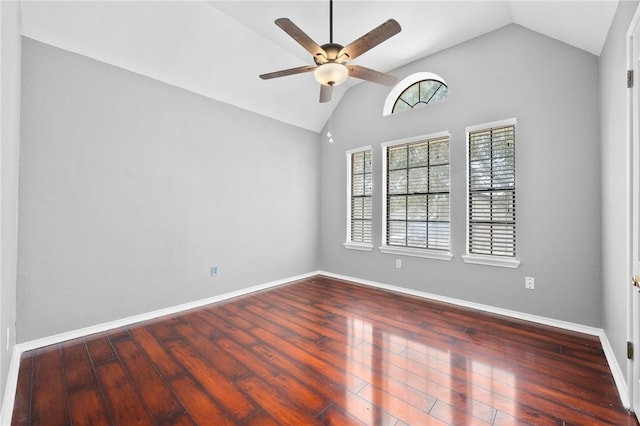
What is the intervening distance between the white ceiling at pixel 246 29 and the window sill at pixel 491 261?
220cm

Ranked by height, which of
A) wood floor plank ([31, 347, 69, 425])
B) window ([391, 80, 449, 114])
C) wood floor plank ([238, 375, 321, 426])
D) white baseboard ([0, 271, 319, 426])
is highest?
window ([391, 80, 449, 114])

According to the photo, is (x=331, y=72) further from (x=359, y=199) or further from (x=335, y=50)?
(x=359, y=199)

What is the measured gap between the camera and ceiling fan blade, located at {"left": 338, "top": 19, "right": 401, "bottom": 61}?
Result: 1.94 meters

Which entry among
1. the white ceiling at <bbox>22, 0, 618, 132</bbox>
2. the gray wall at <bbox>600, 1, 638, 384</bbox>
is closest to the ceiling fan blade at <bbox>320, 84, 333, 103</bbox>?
the white ceiling at <bbox>22, 0, 618, 132</bbox>

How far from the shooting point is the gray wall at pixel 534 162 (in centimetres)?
276

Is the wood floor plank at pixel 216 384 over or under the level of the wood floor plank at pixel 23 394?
over

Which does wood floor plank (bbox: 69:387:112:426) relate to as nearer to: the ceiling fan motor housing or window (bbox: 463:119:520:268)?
the ceiling fan motor housing

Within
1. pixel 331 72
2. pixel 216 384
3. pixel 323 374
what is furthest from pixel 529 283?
pixel 216 384

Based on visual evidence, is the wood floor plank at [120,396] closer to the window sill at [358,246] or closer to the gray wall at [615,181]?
the gray wall at [615,181]

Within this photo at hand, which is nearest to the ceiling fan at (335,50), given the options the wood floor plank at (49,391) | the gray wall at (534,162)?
the gray wall at (534,162)

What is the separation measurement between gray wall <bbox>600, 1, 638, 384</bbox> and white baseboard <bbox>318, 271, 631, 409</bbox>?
0.09 m

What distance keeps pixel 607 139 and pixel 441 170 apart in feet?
5.44

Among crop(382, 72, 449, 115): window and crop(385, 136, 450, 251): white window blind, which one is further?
crop(382, 72, 449, 115): window

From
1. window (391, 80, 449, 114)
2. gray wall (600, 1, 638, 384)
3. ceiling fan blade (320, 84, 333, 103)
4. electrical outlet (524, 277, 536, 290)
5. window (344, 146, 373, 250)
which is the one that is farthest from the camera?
window (344, 146, 373, 250)
